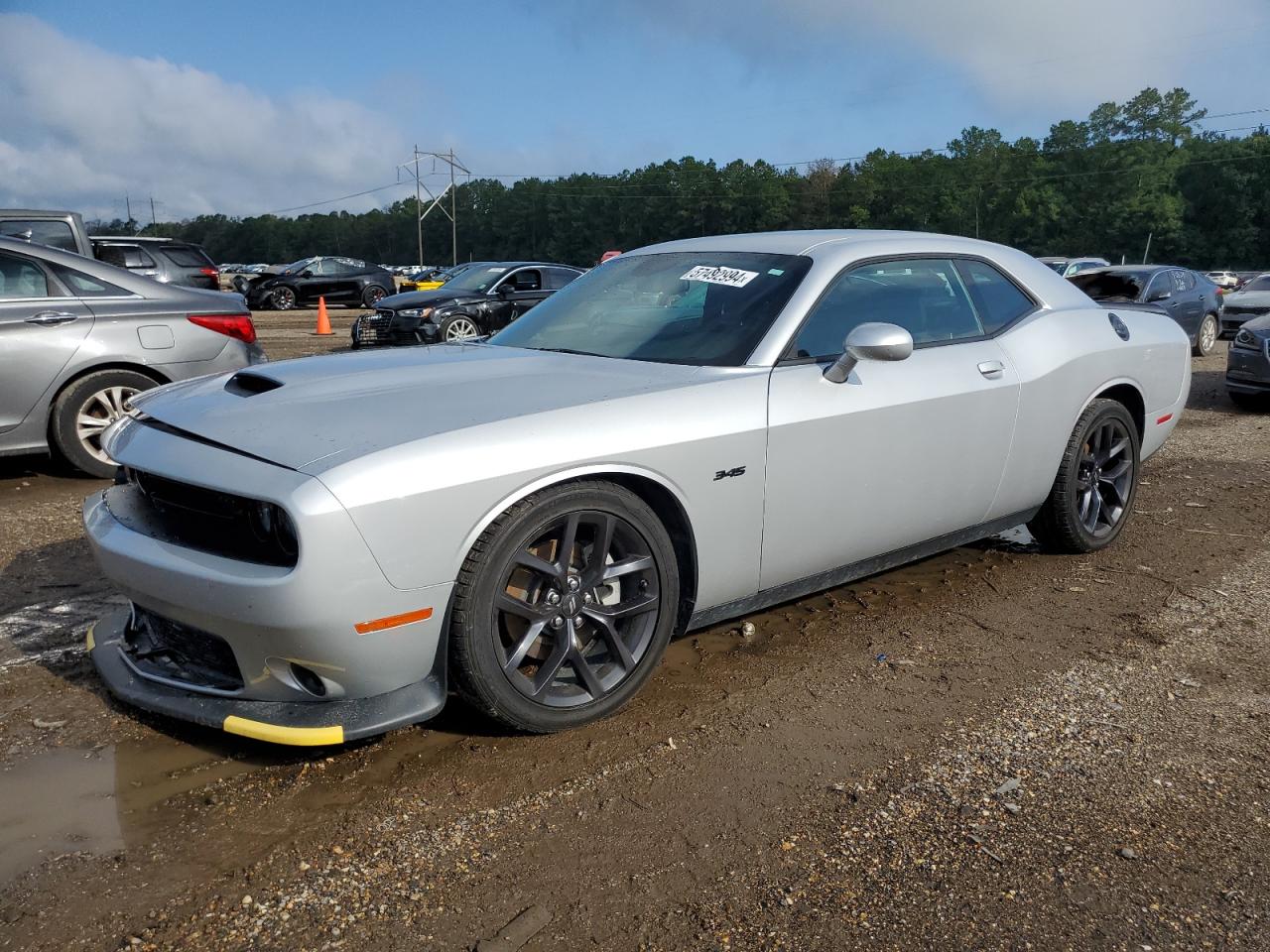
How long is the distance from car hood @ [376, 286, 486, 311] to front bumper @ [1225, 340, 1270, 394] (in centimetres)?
881

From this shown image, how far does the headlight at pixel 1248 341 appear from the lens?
9680 mm

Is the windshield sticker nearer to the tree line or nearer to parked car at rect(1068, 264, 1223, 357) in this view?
parked car at rect(1068, 264, 1223, 357)

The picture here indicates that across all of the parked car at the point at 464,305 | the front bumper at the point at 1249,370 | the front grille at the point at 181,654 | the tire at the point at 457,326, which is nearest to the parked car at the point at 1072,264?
the front bumper at the point at 1249,370

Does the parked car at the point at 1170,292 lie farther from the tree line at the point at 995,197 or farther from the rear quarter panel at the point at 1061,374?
the tree line at the point at 995,197

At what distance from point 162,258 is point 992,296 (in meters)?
15.4

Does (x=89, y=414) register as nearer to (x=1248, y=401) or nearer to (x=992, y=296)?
(x=992, y=296)

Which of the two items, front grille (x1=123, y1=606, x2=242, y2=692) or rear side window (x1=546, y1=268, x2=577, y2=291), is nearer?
front grille (x1=123, y1=606, x2=242, y2=692)

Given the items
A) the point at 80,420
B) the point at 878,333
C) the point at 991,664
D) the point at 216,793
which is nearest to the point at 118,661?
the point at 216,793

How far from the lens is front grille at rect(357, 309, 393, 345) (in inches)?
527

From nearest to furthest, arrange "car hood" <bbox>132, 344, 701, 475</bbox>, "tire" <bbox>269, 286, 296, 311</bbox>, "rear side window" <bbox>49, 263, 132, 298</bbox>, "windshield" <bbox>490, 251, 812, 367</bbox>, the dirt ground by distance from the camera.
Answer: the dirt ground
"car hood" <bbox>132, 344, 701, 475</bbox>
"windshield" <bbox>490, 251, 812, 367</bbox>
"rear side window" <bbox>49, 263, 132, 298</bbox>
"tire" <bbox>269, 286, 296, 311</bbox>

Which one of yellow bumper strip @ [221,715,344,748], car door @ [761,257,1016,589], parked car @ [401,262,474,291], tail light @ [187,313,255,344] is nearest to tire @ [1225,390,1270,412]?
car door @ [761,257,1016,589]

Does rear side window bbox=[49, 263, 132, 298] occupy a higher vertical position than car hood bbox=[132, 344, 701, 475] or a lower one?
higher

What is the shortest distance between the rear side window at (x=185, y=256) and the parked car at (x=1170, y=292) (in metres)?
13.6

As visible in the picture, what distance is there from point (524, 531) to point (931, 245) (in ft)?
7.75
